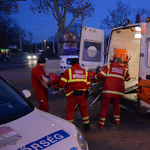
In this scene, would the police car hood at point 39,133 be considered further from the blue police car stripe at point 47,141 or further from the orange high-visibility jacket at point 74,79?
the orange high-visibility jacket at point 74,79

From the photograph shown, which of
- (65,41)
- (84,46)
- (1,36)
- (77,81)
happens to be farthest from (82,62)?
(1,36)

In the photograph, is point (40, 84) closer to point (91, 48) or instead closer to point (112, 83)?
point (112, 83)

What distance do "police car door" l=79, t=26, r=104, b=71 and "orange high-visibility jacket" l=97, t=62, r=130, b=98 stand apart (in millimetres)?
1715

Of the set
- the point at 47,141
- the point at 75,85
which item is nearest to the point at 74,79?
the point at 75,85

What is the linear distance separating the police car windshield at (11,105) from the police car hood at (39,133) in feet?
0.38

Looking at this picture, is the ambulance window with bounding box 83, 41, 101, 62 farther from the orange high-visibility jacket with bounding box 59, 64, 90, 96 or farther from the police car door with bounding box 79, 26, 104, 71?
the orange high-visibility jacket with bounding box 59, 64, 90, 96

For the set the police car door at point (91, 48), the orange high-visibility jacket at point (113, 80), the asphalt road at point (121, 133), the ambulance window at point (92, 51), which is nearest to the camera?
the asphalt road at point (121, 133)

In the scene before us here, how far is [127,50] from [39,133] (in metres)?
5.63

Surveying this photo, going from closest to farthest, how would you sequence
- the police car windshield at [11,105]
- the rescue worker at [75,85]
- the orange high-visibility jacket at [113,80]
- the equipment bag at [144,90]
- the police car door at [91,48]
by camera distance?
1. the police car windshield at [11,105]
2. the rescue worker at [75,85]
3. the equipment bag at [144,90]
4. the orange high-visibility jacket at [113,80]
5. the police car door at [91,48]

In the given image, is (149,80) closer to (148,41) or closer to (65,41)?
(148,41)

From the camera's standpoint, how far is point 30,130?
81.7 inches

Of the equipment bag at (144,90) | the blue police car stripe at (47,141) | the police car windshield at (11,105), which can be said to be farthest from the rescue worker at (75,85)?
the blue police car stripe at (47,141)

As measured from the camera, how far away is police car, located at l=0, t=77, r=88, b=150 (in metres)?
1.82

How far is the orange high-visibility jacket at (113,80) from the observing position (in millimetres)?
3990
